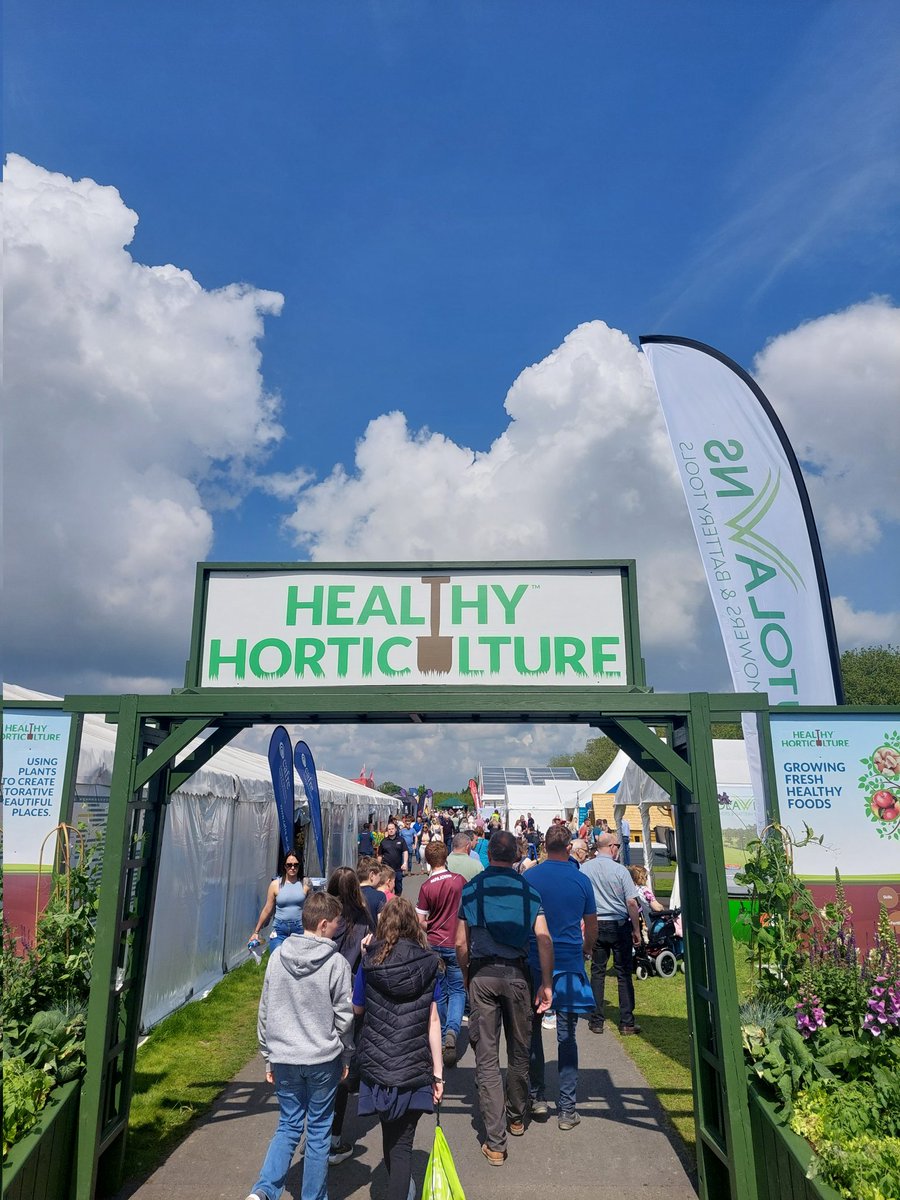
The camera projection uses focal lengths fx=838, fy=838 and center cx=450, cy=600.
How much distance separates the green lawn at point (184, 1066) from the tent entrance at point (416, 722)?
590 mm

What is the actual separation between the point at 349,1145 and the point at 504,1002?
1.33 m

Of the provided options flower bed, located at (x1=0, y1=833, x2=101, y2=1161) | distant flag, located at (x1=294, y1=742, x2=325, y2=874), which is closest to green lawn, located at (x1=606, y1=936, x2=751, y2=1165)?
flower bed, located at (x1=0, y1=833, x2=101, y2=1161)

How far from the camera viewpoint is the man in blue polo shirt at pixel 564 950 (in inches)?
229

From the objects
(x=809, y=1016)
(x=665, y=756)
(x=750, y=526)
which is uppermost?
(x=750, y=526)

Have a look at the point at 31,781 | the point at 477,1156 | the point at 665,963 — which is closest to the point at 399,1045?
the point at 477,1156

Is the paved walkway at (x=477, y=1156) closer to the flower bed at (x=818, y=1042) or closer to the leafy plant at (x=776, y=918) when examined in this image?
the flower bed at (x=818, y=1042)

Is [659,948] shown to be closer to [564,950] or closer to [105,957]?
[564,950]

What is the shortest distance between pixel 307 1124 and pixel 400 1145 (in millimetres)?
494

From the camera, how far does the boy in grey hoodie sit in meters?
4.25

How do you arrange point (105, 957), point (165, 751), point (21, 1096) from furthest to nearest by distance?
point (165, 751), point (105, 957), point (21, 1096)

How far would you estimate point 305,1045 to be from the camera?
13.9 feet

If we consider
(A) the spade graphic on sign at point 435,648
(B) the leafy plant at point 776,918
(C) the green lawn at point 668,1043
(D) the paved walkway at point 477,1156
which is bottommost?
(D) the paved walkway at point 477,1156

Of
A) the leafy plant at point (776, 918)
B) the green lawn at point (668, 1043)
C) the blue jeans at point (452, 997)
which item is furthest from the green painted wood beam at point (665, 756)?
the blue jeans at point (452, 997)

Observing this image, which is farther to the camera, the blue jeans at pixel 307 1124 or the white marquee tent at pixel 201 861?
the white marquee tent at pixel 201 861
